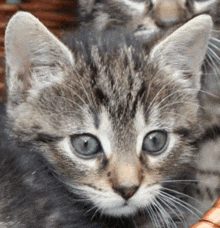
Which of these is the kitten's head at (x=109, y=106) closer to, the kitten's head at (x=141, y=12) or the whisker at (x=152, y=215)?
the whisker at (x=152, y=215)

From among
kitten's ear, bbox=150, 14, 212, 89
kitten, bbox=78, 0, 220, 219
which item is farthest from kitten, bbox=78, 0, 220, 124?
kitten's ear, bbox=150, 14, 212, 89

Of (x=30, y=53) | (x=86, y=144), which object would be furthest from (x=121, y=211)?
(x=30, y=53)

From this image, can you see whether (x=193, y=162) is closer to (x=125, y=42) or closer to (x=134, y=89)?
(x=134, y=89)

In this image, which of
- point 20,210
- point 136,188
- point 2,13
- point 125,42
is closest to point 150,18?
point 125,42

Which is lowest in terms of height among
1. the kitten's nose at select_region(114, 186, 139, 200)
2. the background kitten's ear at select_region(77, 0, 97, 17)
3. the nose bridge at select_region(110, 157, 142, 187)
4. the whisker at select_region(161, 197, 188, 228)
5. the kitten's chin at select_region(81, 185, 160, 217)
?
the whisker at select_region(161, 197, 188, 228)

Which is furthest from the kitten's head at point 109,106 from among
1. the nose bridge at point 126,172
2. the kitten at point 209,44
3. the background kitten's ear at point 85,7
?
the background kitten's ear at point 85,7

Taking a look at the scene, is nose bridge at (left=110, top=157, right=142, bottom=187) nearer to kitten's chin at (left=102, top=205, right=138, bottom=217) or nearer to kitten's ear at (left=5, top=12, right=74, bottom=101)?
kitten's chin at (left=102, top=205, right=138, bottom=217)
